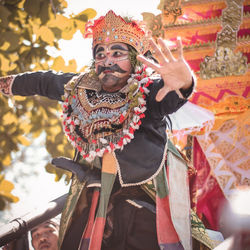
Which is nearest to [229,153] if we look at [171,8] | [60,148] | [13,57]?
[171,8]

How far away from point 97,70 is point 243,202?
6.54 ft

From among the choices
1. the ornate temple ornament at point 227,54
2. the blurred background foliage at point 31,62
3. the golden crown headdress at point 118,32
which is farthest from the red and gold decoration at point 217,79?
the golden crown headdress at point 118,32

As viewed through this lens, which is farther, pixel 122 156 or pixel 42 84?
pixel 42 84

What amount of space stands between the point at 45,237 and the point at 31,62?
5.77ft

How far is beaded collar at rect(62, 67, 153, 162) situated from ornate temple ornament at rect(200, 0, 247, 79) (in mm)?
2687

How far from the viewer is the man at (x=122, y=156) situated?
2.53 metres

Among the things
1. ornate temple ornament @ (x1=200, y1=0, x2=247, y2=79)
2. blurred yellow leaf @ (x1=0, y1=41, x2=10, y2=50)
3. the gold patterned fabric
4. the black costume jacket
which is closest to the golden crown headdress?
the black costume jacket

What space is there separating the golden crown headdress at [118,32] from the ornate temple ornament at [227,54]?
2513mm

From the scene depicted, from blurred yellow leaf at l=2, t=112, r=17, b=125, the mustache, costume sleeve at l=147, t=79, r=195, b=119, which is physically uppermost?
the mustache

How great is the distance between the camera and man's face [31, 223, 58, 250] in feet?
10.6

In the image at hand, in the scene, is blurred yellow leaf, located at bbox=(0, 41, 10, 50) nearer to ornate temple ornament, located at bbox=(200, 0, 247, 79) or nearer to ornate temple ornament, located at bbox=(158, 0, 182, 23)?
ornate temple ornament, located at bbox=(158, 0, 182, 23)

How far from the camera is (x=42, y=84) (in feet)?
10.1

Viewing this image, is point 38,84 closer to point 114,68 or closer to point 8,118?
point 114,68

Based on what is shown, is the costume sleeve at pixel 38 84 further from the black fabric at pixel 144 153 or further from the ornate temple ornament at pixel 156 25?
the ornate temple ornament at pixel 156 25
